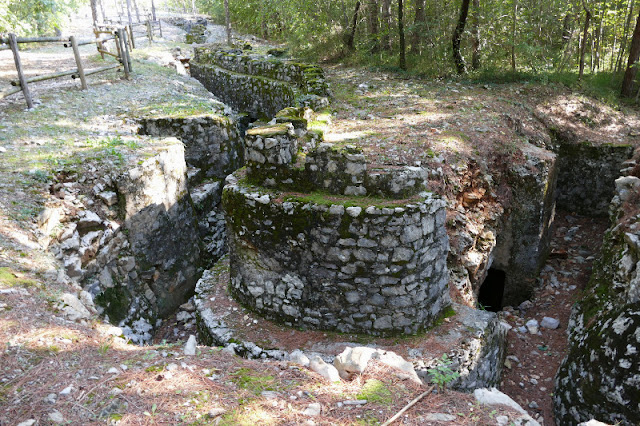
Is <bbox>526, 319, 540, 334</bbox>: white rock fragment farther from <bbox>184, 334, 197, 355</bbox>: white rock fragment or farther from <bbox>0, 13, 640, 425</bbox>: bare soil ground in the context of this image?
<bbox>184, 334, 197, 355</bbox>: white rock fragment

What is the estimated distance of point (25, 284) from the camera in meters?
3.92

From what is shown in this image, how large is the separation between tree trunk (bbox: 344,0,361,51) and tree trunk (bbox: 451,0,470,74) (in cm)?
404

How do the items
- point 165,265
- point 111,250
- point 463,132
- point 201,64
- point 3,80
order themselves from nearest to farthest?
1. point 111,250
2. point 165,265
3. point 463,132
4. point 3,80
5. point 201,64

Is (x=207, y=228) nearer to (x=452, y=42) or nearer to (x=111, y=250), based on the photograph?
(x=111, y=250)

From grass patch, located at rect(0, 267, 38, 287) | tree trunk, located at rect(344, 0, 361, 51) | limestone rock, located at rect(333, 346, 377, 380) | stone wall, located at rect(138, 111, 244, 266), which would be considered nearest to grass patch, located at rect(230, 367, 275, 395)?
limestone rock, located at rect(333, 346, 377, 380)

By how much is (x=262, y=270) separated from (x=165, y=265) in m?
2.37

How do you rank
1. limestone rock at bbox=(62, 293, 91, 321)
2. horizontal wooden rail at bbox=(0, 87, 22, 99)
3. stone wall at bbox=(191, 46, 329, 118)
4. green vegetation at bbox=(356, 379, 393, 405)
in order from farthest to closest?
1. stone wall at bbox=(191, 46, 329, 118)
2. horizontal wooden rail at bbox=(0, 87, 22, 99)
3. limestone rock at bbox=(62, 293, 91, 321)
4. green vegetation at bbox=(356, 379, 393, 405)

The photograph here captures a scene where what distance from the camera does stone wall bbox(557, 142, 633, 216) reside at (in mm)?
9812

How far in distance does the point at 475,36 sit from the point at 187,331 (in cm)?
1151

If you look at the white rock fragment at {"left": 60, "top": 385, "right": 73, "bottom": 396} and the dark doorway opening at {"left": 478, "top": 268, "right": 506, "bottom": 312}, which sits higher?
the white rock fragment at {"left": 60, "top": 385, "right": 73, "bottom": 396}

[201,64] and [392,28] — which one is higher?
[392,28]

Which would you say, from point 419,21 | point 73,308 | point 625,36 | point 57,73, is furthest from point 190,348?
point 625,36

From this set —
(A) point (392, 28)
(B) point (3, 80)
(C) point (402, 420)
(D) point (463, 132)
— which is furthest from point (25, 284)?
(A) point (392, 28)

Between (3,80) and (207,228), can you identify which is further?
(3,80)
